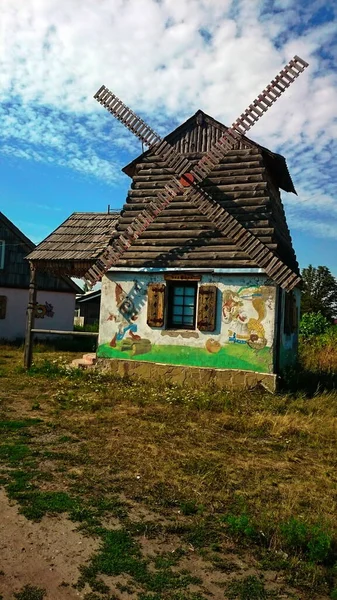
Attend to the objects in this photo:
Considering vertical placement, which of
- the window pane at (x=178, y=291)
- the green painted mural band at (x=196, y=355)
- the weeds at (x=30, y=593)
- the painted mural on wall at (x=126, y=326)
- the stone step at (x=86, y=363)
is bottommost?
the weeds at (x=30, y=593)

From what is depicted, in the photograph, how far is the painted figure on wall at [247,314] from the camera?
10133 mm

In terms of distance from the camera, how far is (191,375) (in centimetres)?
1063

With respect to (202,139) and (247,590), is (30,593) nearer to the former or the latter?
(247,590)

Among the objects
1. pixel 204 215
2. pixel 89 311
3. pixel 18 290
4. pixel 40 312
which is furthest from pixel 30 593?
pixel 89 311

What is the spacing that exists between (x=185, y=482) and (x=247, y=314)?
5.78 meters

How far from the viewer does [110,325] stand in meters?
11.7

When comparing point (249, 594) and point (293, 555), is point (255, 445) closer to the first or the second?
point (293, 555)

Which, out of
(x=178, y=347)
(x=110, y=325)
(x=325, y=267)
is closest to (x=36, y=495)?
(x=178, y=347)

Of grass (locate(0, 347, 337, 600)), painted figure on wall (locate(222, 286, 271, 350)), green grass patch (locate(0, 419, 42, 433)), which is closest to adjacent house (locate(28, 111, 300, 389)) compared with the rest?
painted figure on wall (locate(222, 286, 271, 350))

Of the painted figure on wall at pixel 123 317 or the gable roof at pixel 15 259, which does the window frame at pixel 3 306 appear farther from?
the painted figure on wall at pixel 123 317

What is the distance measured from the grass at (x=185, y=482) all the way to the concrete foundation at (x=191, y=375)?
54 cm

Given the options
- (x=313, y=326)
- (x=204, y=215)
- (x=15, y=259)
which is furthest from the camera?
(x=313, y=326)

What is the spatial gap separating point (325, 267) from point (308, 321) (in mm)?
21248

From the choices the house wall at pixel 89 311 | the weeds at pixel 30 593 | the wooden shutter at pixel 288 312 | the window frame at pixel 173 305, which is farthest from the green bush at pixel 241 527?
the house wall at pixel 89 311
